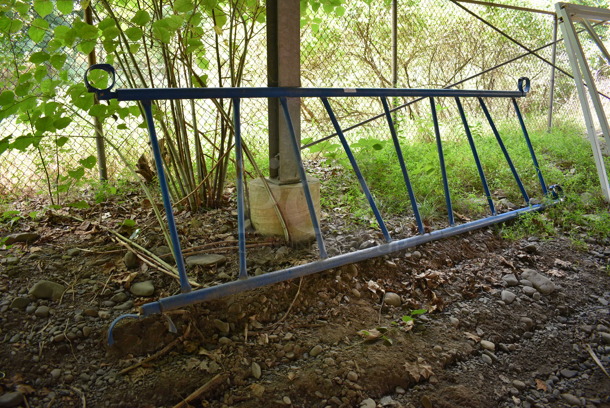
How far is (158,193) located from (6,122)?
170cm

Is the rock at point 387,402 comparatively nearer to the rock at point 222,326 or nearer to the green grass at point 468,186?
the rock at point 222,326

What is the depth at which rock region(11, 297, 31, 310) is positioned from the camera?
1860mm

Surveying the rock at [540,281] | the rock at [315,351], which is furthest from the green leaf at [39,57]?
the rock at [540,281]

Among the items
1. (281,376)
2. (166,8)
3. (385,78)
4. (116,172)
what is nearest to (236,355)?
(281,376)

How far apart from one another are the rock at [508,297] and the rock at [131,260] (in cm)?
197

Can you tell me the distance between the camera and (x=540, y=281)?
239 cm

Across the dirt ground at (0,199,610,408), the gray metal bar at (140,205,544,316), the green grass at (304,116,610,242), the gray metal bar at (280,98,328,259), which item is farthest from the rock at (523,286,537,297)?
the gray metal bar at (280,98,328,259)

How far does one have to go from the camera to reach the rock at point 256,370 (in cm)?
163

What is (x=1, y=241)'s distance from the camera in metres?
2.36

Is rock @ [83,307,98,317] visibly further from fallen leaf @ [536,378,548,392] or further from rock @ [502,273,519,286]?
rock @ [502,273,519,286]

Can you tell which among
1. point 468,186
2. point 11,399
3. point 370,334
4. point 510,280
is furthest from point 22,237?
point 468,186

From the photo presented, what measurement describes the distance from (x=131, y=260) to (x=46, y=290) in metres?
0.40

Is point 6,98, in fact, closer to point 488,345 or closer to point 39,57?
point 39,57

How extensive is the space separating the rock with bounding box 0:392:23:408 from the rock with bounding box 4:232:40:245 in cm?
118
